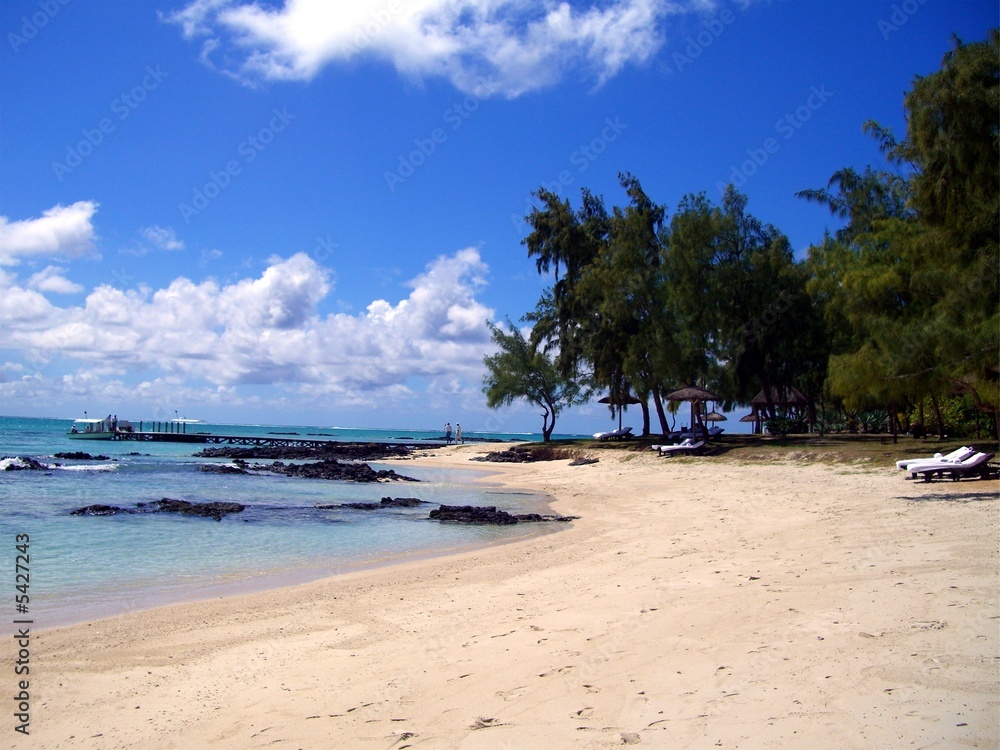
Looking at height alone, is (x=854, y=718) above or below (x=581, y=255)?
below

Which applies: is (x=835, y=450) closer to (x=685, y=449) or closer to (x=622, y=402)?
(x=685, y=449)

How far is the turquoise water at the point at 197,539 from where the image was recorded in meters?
10.4

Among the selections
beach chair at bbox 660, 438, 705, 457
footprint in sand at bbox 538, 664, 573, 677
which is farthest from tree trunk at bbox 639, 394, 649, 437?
footprint in sand at bbox 538, 664, 573, 677

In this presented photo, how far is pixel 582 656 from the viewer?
599 cm

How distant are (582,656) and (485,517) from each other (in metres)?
12.4

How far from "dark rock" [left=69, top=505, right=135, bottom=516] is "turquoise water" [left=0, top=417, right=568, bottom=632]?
0.32m

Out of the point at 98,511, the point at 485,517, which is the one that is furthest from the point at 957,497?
the point at 98,511

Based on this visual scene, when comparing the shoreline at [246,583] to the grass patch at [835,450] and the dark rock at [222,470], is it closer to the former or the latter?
the grass patch at [835,450]

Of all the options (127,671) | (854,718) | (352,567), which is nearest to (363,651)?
(127,671)

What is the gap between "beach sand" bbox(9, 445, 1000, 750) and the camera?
14.9ft

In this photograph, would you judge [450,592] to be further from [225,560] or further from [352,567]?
[225,560]

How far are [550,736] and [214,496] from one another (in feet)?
78.3

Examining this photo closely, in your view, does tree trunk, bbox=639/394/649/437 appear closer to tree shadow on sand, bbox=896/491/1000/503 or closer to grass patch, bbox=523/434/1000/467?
grass patch, bbox=523/434/1000/467

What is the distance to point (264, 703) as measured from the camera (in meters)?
5.52
